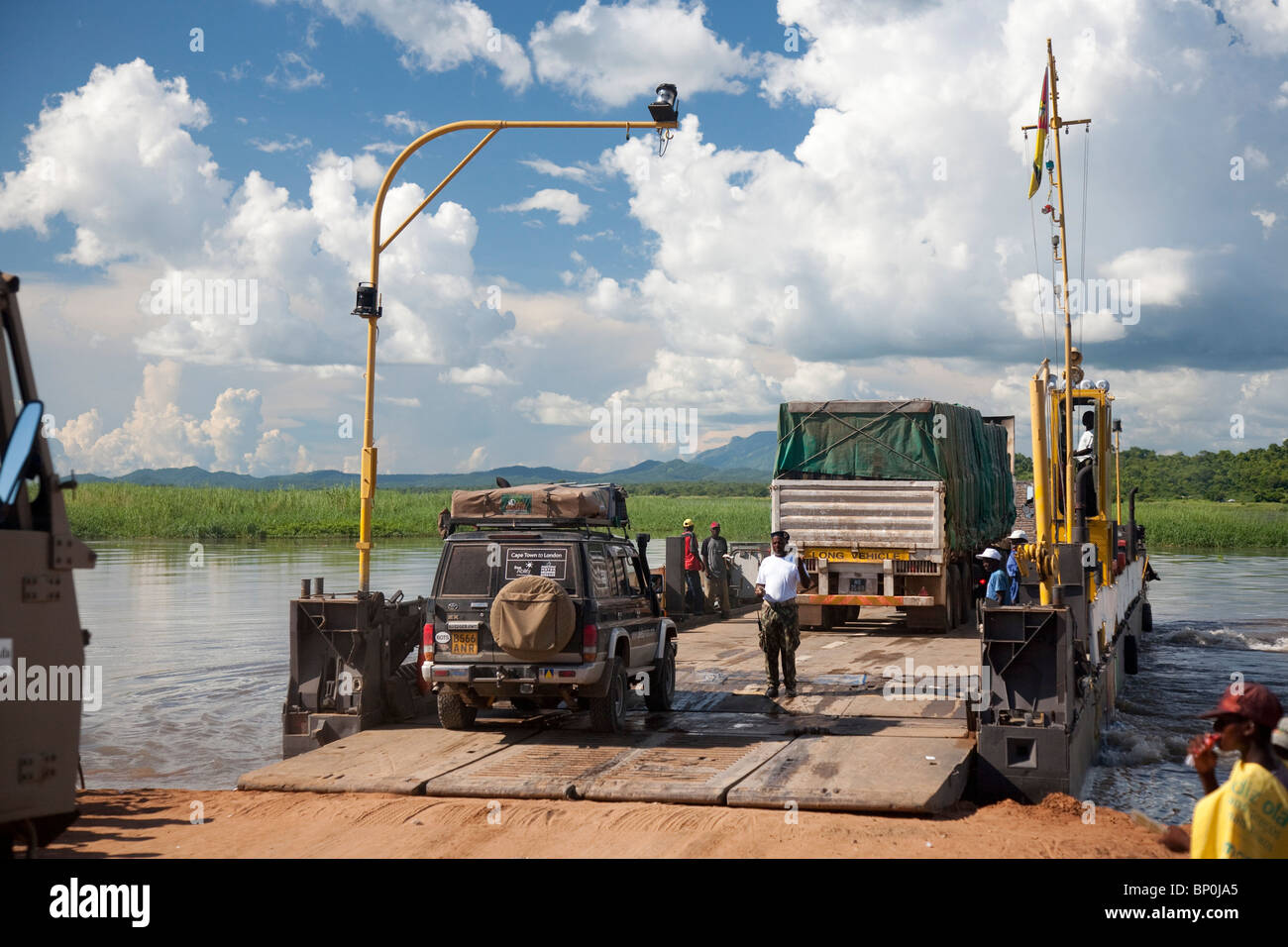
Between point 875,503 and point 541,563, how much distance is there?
29.2ft

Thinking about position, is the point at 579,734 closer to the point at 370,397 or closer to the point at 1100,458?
the point at 370,397

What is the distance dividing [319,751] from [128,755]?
3.08m

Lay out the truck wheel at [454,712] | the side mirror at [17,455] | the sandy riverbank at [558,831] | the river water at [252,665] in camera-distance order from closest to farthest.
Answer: the side mirror at [17,455], the sandy riverbank at [558,831], the truck wheel at [454,712], the river water at [252,665]

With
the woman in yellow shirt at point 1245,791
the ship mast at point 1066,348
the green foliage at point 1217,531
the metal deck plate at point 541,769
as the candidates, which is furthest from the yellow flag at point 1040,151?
the green foliage at point 1217,531

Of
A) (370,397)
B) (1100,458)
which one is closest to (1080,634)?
(1100,458)

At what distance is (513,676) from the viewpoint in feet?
33.8

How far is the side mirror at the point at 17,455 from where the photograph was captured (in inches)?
171

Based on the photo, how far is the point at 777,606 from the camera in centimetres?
1266

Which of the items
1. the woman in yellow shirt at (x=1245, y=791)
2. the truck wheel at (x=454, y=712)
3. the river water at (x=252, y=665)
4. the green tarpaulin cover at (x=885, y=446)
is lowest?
the river water at (x=252, y=665)

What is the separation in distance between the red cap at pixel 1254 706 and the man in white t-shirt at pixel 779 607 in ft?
27.4

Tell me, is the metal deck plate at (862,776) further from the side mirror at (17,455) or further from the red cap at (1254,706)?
the side mirror at (17,455)

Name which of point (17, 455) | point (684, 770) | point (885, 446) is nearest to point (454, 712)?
point (684, 770)

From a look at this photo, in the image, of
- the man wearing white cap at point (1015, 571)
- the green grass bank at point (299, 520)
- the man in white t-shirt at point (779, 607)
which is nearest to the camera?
the man wearing white cap at point (1015, 571)

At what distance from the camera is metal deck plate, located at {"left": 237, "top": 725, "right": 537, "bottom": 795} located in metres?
9.05
